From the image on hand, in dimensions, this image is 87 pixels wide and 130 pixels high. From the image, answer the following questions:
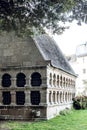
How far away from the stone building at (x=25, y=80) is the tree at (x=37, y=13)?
9.26 metres

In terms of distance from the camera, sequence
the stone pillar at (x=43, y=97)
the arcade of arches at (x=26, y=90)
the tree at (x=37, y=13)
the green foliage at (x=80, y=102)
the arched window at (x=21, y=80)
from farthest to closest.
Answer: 1. the green foliage at (x=80, y=102)
2. the arched window at (x=21, y=80)
3. the arcade of arches at (x=26, y=90)
4. the stone pillar at (x=43, y=97)
5. the tree at (x=37, y=13)

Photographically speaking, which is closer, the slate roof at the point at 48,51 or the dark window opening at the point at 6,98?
the dark window opening at the point at 6,98

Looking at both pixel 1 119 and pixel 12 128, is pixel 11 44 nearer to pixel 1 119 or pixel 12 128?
pixel 1 119

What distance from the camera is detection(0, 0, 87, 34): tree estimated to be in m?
16.2

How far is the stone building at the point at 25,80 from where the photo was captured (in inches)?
1077

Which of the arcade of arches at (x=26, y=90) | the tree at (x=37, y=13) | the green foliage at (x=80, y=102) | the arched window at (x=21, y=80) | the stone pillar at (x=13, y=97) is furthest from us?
the green foliage at (x=80, y=102)

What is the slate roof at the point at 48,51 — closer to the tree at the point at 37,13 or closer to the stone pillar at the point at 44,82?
the stone pillar at the point at 44,82

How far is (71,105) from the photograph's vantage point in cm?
4009

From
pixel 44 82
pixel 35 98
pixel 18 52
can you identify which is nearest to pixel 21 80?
pixel 35 98

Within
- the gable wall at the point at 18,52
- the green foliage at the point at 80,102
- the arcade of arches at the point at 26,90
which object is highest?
the gable wall at the point at 18,52

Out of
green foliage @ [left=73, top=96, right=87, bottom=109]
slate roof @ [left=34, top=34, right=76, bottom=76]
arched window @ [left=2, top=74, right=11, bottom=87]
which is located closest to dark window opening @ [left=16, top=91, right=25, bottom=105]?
arched window @ [left=2, top=74, right=11, bottom=87]

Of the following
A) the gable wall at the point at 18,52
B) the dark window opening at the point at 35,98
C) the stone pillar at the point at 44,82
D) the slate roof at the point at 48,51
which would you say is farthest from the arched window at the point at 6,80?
the slate roof at the point at 48,51

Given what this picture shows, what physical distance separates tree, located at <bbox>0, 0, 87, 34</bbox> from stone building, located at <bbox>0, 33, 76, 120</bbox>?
9.26 meters

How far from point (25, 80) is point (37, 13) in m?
12.1
